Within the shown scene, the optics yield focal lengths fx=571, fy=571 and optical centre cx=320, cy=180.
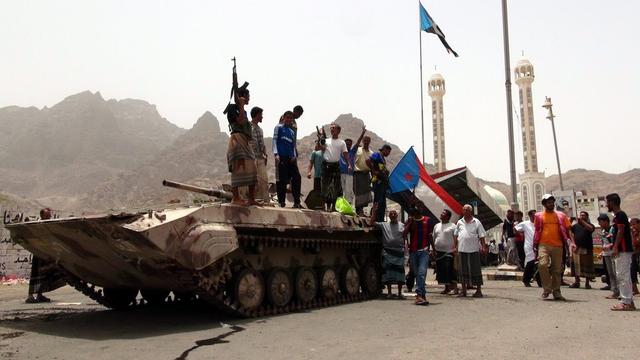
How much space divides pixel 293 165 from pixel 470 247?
11.1 feet

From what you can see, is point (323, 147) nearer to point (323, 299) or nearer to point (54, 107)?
point (323, 299)

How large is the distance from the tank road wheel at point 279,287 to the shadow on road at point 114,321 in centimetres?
78

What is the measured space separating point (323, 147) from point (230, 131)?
2.79 metres

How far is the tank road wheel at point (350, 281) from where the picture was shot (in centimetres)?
989

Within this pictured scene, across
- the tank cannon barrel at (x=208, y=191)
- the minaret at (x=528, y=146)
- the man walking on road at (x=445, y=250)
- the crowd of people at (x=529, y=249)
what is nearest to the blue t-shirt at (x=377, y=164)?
the crowd of people at (x=529, y=249)

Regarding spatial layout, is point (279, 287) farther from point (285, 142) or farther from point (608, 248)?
point (608, 248)

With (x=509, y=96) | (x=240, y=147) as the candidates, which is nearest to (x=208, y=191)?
(x=240, y=147)

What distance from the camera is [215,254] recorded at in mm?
7016

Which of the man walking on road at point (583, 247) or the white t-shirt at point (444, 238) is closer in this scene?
the white t-shirt at point (444, 238)

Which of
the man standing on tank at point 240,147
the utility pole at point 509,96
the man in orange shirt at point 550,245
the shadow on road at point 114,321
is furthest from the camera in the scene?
→ the utility pole at point 509,96

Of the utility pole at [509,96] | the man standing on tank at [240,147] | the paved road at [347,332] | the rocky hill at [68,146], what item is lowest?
the paved road at [347,332]

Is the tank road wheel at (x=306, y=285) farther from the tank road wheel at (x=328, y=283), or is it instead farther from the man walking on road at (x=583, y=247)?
the man walking on road at (x=583, y=247)

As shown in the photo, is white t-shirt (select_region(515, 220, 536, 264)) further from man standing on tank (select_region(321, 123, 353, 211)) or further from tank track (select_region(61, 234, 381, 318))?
man standing on tank (select_region(321, 123, 353, 211))

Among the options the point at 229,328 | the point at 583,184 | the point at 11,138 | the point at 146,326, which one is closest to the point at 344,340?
the point at 229,328
